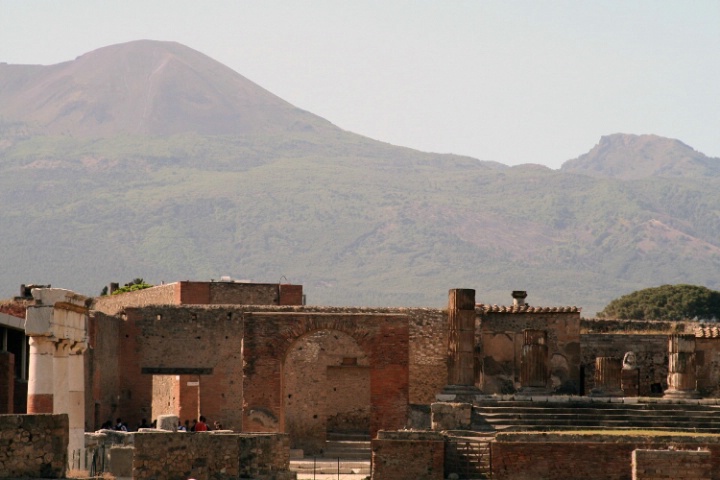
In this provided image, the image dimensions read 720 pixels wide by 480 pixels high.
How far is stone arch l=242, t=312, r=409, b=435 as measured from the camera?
4903 centimetres

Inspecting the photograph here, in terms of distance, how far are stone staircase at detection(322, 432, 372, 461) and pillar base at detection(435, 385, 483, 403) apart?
3.00m

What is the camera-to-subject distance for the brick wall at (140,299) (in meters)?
62.4

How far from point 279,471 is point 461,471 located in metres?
5.96

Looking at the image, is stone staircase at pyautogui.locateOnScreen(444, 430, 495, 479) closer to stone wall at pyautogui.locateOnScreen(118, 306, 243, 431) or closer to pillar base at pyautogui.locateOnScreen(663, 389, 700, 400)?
pillar base at pyautogui.locateOnScreen(663, 389, 700, 400)

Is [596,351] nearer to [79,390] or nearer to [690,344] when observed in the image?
[690,344]

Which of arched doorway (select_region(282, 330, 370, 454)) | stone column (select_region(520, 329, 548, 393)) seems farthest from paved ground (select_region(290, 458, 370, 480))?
stone column (select_region(520, 329, 548, 393))

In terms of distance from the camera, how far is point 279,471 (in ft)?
124

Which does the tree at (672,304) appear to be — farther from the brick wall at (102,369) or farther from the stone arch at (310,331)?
the stone arch at (310,331)

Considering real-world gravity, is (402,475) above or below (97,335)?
below

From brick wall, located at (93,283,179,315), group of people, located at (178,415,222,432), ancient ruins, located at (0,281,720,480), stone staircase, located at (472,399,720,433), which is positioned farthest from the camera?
brick wall, located at (93,283,179,315)

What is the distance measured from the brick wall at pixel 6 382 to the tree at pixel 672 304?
229 ft

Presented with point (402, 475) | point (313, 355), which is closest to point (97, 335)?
point (313, 355)

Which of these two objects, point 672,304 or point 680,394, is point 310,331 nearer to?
point 680,394

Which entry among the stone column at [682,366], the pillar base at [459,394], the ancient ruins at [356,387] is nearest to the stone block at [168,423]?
the ancient ruins at [356,387]
